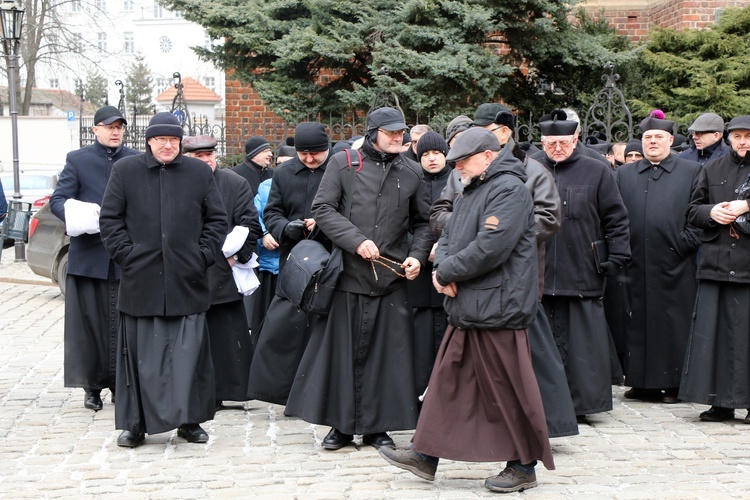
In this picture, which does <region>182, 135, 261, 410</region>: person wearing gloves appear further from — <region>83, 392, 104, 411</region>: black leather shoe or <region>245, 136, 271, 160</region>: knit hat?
<region>245, 136, 271, 160</region>: knit hat

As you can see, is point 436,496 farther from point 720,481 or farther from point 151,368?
point 151,368

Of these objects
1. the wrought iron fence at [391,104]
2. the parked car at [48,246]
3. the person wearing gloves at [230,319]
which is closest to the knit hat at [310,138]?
the person wearing gloves at [230,319]

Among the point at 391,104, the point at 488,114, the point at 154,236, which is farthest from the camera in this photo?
the point at 391,104

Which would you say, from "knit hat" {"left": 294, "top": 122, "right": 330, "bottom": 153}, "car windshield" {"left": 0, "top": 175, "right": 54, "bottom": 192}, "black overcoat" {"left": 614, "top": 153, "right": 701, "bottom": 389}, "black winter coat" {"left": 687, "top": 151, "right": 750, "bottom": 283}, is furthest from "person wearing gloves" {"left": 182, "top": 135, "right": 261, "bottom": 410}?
"car windshield" {"left": 0, "top": 175, "right": 54, "bottom": 192}

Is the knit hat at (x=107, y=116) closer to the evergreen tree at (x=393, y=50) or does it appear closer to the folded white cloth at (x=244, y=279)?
the folded white cloth at (x=244, y=279)

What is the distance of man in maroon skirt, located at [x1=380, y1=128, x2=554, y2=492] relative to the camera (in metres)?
5.49

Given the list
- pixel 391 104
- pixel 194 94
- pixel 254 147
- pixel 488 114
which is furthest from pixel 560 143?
pixel 194 94

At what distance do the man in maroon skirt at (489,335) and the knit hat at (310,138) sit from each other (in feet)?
6.95

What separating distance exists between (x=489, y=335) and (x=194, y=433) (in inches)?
90.2

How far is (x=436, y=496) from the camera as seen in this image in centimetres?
556

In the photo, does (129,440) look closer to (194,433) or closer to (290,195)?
(194,433)

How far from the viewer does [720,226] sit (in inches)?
289

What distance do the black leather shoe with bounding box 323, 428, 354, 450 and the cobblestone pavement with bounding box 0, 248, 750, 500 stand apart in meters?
0.04

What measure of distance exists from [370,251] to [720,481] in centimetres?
237
